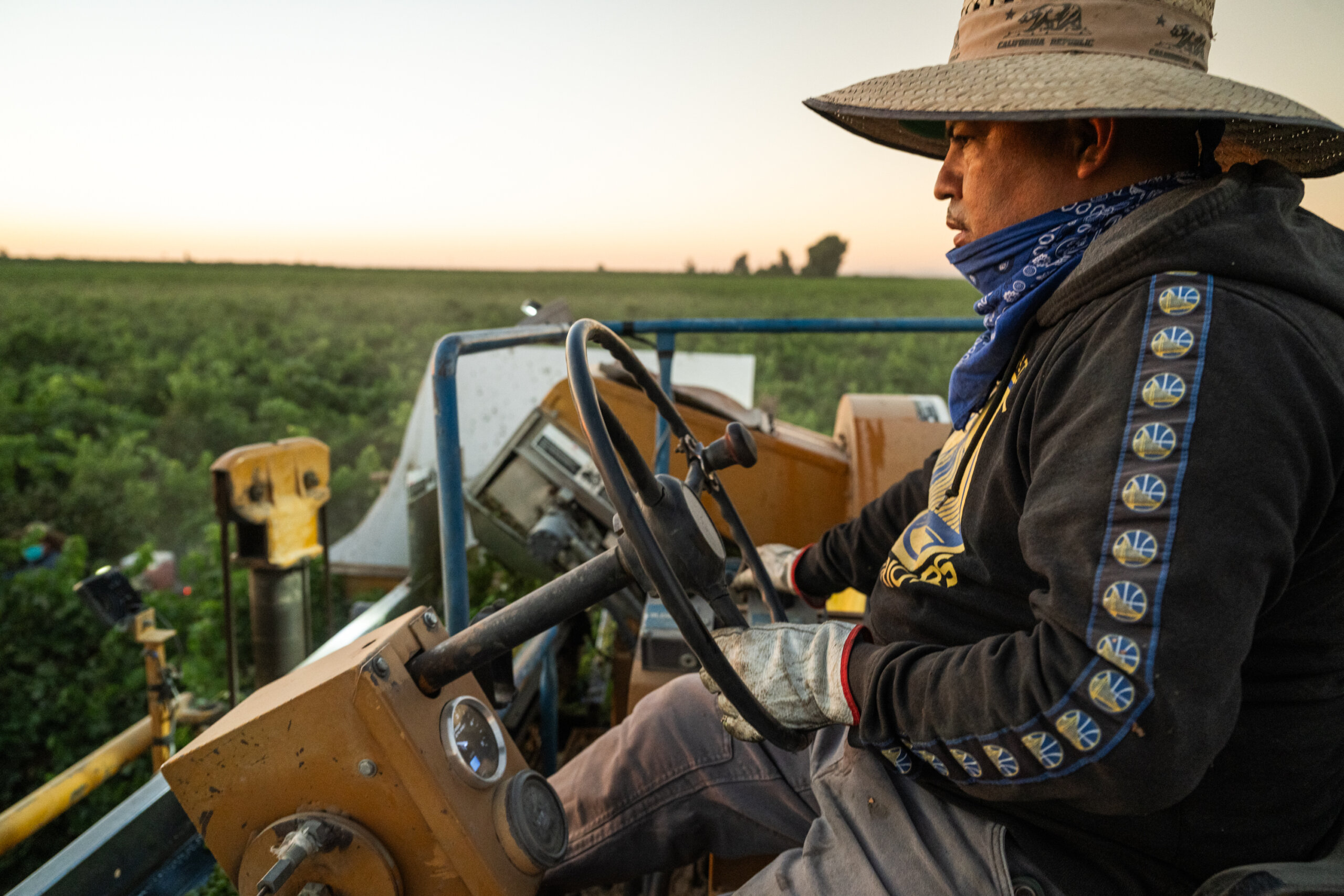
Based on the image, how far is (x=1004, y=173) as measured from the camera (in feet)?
3.50

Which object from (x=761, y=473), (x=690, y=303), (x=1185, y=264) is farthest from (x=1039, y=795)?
(x=690, y=303)

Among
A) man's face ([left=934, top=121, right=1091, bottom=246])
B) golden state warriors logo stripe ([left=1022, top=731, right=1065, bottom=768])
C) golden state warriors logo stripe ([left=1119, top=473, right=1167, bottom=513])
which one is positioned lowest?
golden state warriors logo stripe ([left=1022, top=731, right=1065, bottom=768])

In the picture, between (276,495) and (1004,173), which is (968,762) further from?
(276,495)

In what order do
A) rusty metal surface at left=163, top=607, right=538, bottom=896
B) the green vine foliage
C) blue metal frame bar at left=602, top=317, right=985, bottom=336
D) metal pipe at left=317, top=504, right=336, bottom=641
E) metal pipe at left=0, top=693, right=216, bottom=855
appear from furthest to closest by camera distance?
the green vine foliage → metal pipe at left=317, top=504, right=336, bottom=641 → blue metal frame bar at left=602, top=317, right=985, bottom=336 → metal pipe at left=0, top=693, right=216, bottom=855 → rusty metal surface at left=163, top=607, right=538, bottom=896

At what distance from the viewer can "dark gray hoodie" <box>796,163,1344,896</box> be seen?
73 cm

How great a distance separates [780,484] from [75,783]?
2.37 m

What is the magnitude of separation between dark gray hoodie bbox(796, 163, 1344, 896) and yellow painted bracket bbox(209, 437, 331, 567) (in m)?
2.49

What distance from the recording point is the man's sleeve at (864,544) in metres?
1.62

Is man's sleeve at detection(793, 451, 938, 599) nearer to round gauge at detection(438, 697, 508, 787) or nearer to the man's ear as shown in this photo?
the man's ear

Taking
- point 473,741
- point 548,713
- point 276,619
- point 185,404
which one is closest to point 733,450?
point 473,741

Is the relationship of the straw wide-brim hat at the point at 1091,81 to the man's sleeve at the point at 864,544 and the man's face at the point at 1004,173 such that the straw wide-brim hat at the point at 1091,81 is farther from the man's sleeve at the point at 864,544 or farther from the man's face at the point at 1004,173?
the man's sleeve at the point at 864,544

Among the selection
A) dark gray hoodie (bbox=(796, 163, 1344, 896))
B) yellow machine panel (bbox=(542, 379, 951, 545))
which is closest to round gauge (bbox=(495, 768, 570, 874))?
dark gray hoodie (bbox=(796, 163, 1344, 896))

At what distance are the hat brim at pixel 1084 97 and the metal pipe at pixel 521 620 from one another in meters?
0.68

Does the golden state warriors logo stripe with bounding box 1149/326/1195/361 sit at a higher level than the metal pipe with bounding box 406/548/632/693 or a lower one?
higher
